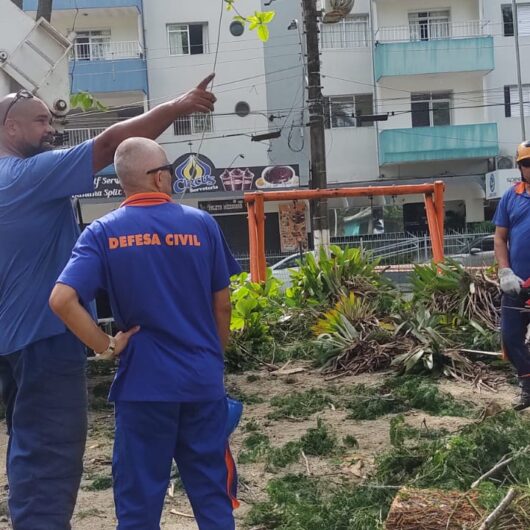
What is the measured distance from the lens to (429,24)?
97.8 ft

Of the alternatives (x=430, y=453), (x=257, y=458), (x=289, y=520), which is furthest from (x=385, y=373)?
(x=289, y=520)

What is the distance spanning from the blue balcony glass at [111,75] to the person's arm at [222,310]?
2698 cm

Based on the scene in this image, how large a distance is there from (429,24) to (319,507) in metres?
28.7

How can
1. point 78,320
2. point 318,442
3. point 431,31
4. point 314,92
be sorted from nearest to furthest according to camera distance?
point 78,320
point 318,442
point 314,92
point 431,31

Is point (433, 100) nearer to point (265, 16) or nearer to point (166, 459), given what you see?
point (265, 16)

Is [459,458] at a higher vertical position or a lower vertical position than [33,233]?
lower

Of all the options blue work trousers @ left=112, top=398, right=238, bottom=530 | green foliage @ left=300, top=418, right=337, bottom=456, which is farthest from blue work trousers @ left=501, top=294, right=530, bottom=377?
blue work trousers @ left=112, top=398, right=238, bottom=530

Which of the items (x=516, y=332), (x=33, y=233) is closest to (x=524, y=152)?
(x=516, y=332)

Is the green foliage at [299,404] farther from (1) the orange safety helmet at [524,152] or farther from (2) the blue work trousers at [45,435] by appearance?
(2) the blue work trousers at [45,435]

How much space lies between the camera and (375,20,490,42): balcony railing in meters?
29.4

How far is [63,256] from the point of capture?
10.7ft

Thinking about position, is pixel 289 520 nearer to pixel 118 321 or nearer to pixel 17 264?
pixel 118 321

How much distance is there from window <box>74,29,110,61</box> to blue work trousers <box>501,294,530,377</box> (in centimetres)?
2620

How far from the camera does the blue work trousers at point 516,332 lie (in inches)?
215
